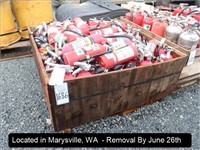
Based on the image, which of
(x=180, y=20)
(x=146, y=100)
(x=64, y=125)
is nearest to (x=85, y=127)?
(x=64, y=125)

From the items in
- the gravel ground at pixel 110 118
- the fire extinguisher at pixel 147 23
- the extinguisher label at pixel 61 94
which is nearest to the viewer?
the extinguisher label at pixel 61 94

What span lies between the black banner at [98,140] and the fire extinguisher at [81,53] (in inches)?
24.7

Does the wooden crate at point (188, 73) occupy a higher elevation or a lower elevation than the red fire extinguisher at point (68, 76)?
lower

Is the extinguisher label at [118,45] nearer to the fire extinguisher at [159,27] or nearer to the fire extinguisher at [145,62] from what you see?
the fire extinguisher at [145,62]

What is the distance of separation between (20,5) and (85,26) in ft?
3.91

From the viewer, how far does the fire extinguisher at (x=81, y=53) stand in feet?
4.68

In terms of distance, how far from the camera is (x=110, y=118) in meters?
1.73

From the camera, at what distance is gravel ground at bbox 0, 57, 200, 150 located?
163 centimetres

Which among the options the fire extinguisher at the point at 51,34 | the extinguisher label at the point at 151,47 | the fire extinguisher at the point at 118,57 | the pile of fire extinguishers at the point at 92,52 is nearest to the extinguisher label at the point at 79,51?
the pile of fire extinguishers at the point at 92,52

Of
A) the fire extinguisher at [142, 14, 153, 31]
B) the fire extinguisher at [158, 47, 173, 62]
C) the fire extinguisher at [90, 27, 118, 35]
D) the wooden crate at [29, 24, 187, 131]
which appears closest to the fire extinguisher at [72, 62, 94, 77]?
the wooden crate at [29, 24, 187, 131]

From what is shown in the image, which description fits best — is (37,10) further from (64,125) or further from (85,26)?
(64,125)

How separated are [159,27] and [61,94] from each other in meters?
1.45

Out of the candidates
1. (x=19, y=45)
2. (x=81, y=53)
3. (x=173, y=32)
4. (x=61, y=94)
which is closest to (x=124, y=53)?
(x=81, y=53)

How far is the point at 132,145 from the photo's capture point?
59.9 inches
